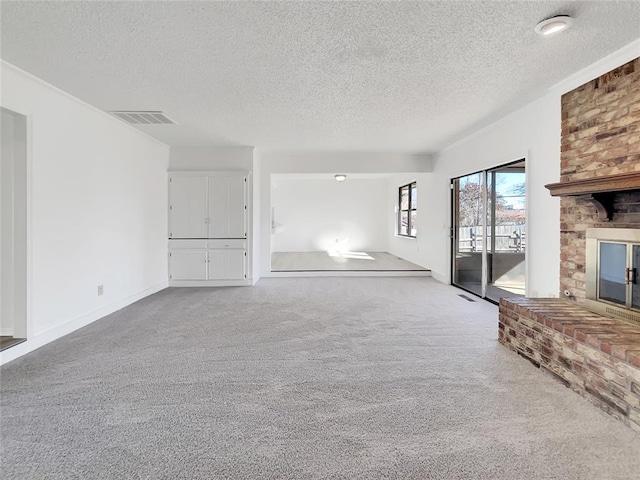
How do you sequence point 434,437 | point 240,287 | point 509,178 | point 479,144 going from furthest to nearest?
point 240,287 → point 479,144 → point 509,178 → point 434,437

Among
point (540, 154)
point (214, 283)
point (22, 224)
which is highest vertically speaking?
point (540, 154)

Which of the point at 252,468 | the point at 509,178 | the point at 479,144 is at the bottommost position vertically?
the point at 252,468

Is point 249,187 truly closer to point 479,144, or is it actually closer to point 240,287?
point 240,287

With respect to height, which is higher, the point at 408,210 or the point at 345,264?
the point at 408,210

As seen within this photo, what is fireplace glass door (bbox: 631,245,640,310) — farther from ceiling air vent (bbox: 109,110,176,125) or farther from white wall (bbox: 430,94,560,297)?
ceiling air vent (bbox: 109,110,176,125)

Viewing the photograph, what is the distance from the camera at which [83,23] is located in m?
2.23

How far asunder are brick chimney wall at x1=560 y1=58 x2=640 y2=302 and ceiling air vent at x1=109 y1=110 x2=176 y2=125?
4.23 meters

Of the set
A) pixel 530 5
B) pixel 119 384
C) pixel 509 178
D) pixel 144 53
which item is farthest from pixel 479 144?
pixel 119 384

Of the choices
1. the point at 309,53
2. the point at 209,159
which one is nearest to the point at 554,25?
the point at 309,53

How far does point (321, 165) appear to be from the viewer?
6.55 metres

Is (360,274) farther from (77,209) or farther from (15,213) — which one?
(15,213)

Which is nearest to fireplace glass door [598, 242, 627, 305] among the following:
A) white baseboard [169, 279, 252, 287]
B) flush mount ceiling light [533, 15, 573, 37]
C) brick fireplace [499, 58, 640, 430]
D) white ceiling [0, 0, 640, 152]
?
brick fireplace [499, 58, 640, 430]

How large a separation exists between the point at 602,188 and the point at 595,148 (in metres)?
0.62

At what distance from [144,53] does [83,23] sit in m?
0.43
